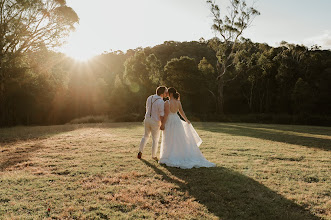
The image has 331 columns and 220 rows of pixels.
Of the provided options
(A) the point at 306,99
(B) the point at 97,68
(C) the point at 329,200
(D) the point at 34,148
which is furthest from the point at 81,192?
(B) the point at 97,68

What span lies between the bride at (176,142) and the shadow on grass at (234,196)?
634mm

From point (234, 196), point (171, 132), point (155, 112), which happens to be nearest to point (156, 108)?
point (155, 112)

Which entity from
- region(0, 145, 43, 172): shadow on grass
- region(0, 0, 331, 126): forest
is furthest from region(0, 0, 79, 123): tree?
region(0, 145, 43, 172): shadow on grass

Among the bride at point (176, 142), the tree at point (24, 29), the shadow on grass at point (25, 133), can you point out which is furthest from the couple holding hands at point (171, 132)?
the tree at point (24, 29)

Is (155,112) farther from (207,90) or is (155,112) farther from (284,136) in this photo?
(207,90)

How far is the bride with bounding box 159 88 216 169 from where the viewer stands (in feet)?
22.6

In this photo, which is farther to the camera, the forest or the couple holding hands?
the forest

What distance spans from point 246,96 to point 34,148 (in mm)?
34506

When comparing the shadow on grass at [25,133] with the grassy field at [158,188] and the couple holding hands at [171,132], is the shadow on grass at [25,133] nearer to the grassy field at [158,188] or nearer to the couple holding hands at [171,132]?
the grassy field at [158,188]

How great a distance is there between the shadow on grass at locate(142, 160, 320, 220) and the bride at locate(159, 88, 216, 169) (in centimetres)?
63

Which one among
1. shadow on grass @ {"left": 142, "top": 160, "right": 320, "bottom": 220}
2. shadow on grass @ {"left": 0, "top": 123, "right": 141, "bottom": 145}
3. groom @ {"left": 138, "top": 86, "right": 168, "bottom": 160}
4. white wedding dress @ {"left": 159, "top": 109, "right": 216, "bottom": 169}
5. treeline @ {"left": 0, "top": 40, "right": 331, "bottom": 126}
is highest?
treeline @ {"left": 0, "top": 40, "right": 331, "bottom": 126}

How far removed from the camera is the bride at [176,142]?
6883 millimetres

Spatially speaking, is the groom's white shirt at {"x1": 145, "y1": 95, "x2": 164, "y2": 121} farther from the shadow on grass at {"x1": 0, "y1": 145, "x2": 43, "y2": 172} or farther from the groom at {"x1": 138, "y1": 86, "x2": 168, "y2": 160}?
the shadow on grass at {"x1": 0, "y1": 145, "x2": 43, "y2": 172}

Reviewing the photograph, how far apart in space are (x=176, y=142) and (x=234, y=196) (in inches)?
105
